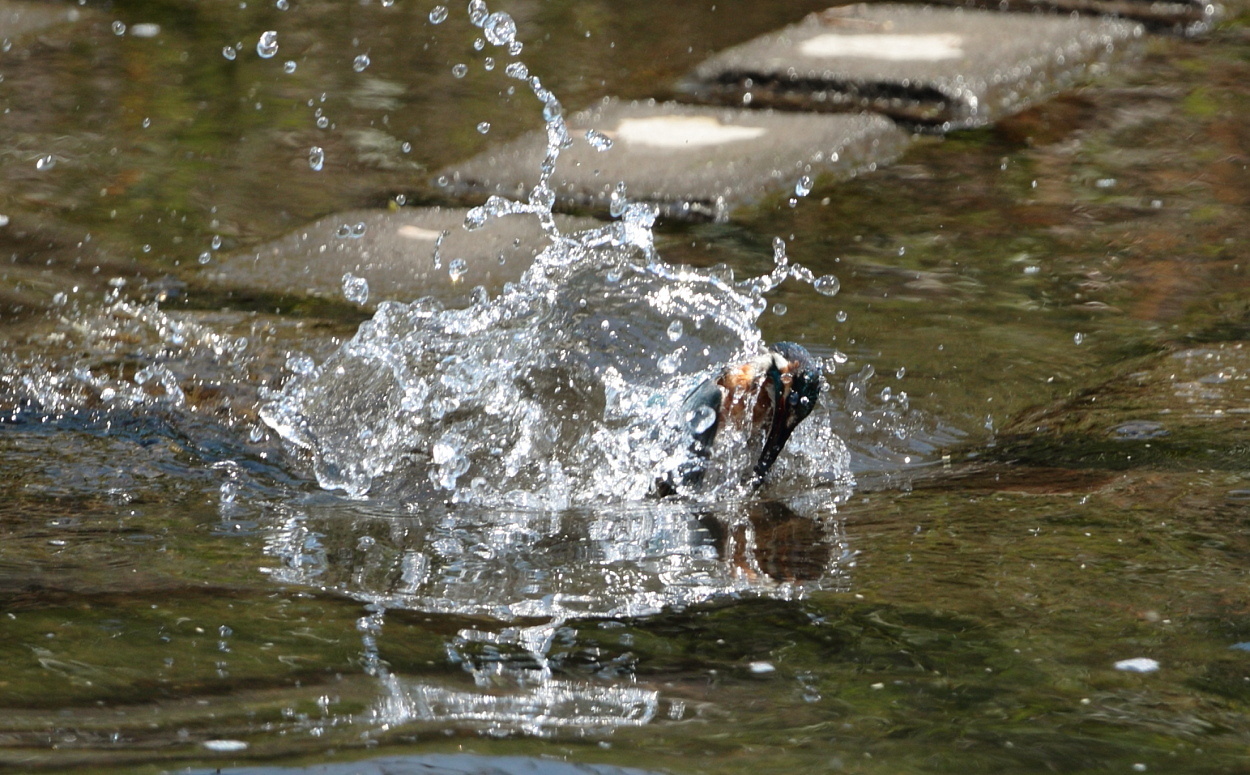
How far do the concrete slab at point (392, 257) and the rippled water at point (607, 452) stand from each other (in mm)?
88

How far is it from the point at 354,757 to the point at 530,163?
8.60 ft

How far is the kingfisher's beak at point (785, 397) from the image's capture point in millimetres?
2383

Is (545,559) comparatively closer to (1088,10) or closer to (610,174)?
(610,174)

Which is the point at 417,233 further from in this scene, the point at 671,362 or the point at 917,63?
the point at 917,63

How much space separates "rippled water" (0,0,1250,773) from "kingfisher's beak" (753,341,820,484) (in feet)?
0.19

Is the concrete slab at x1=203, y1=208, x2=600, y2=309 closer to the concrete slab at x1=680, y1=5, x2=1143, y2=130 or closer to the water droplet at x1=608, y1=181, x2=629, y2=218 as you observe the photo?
the water droplet at x1=608, y1=181, x2=629, y2=218

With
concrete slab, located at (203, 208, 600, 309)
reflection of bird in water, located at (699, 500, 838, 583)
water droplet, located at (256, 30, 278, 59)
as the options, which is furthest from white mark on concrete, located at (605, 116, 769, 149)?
reflection of bird in water, located at (699, 500, 838, 583)

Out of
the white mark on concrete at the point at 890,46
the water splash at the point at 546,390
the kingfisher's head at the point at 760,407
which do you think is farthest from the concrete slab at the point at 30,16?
the kingfisher's head at the point at 760,407

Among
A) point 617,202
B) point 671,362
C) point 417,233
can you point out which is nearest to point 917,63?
point 617,202

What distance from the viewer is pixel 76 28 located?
4941 millimetres

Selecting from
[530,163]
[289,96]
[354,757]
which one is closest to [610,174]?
[530,163]

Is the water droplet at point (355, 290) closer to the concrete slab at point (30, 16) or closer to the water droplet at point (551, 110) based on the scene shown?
the water droplet at point (551, 110)

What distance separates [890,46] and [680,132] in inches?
34.5

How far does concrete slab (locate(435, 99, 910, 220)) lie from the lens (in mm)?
3713
